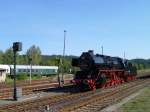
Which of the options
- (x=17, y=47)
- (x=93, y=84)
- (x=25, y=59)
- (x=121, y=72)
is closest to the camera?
(x=17, y=47)

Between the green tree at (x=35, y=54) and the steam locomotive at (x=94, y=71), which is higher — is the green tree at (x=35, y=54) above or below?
above

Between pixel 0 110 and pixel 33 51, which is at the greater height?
pixel 33 51

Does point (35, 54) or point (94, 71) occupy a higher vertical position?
point (35, 54)

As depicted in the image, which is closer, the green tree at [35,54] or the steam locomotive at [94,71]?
the steam locomotive at [94,71]

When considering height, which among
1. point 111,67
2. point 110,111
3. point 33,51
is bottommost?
point 110,111

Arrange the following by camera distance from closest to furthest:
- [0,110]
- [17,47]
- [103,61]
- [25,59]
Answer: [0,110], [17,47], [103,61], [25,59]

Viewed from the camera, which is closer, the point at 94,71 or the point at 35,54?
the point at 94,71

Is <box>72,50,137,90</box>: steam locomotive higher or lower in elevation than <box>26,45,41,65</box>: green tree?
lower

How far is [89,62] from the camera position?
123 ft

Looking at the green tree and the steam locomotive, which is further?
the green tree

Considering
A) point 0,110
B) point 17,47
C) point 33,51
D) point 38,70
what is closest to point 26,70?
point 38,70

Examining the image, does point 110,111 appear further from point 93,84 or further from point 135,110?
point 93,84

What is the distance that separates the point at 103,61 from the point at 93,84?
4973mm

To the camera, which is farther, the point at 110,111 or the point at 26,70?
the point at 26,70
